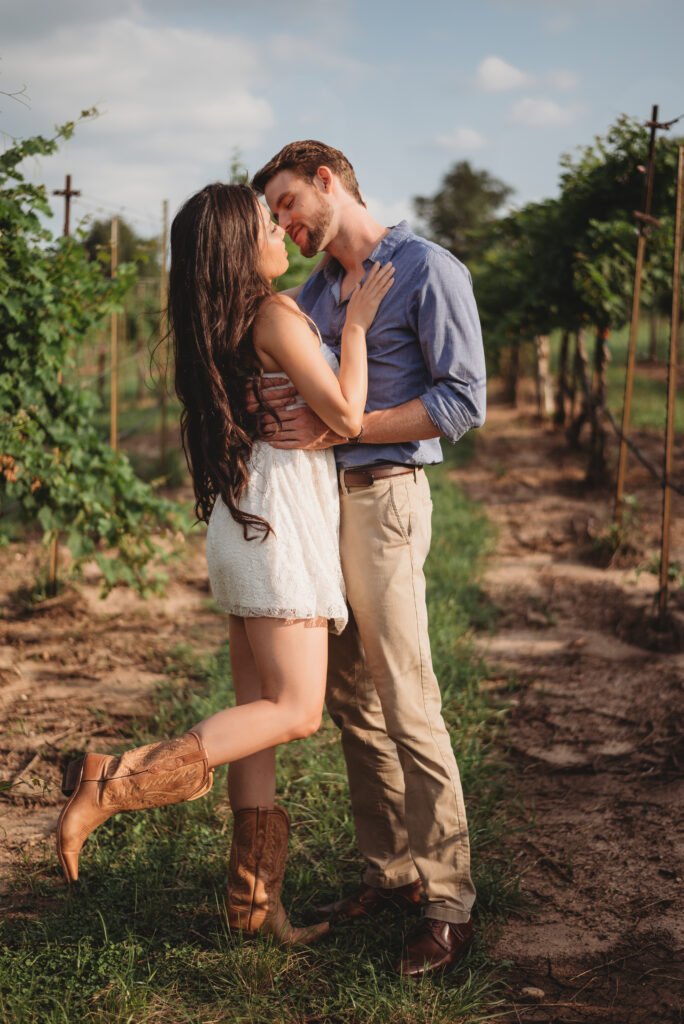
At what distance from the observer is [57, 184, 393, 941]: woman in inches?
77.4

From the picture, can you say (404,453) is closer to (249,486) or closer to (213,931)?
(249,486)

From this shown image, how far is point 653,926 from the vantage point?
8.04 feet

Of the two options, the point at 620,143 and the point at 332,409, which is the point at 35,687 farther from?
the point at 620,143

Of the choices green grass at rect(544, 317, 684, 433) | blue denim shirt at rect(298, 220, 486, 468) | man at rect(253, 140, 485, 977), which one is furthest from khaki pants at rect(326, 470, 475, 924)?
green grass at rect(544, 317, 684, 433)

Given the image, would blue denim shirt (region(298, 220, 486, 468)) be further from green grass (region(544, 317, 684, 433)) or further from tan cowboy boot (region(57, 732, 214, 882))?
Result: green grass (region(544, 317, 684, 433))

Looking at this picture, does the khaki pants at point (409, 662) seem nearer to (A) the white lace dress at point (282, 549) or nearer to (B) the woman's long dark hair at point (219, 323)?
(A) the white lace dress at point (282, 549)

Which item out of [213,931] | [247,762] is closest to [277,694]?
[247,762]

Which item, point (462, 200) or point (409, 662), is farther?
point (462, 200)

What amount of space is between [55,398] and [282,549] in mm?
2817

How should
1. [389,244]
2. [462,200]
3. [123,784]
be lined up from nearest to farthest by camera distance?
1. [123,784]
2. [389,244]
3. [462,200]

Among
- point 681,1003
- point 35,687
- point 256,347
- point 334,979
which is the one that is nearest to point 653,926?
point 681,1003

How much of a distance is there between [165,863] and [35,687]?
174 cm

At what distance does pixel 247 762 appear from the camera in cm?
227

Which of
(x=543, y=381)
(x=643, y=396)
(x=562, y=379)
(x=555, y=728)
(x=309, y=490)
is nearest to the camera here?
(x=309, y=490)
